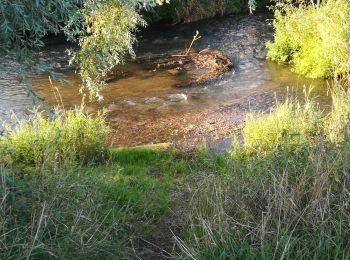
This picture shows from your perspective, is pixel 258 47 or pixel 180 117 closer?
pixel 180 117

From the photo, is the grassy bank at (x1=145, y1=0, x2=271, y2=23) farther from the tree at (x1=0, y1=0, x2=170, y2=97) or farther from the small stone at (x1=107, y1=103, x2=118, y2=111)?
the tree at (x1=0, y1=0, x2=170, y2=97)

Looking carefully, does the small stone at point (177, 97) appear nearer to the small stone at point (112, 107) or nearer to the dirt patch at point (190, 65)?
the dirt patch at point (190, 65)

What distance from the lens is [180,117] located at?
43.2 ft

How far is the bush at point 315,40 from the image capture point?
49.4ft

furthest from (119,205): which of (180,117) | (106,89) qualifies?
(106,89)

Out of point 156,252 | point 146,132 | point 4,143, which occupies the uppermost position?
point 4,143

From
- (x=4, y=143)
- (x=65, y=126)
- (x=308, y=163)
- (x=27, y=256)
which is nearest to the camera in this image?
(x=27, y=256)

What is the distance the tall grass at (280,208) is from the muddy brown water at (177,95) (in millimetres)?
4333

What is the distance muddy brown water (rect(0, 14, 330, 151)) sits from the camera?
476 inches

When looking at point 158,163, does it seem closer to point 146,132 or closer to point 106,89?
point 146,132

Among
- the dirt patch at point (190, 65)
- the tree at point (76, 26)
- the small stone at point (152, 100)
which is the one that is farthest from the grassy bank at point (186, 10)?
the tree at point (76, 26)

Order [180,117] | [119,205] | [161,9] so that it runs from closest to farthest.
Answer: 1. [119,205]
2. [180,117]
3. [161,9]

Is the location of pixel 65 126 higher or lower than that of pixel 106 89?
higher

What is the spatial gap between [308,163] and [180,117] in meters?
8.42
